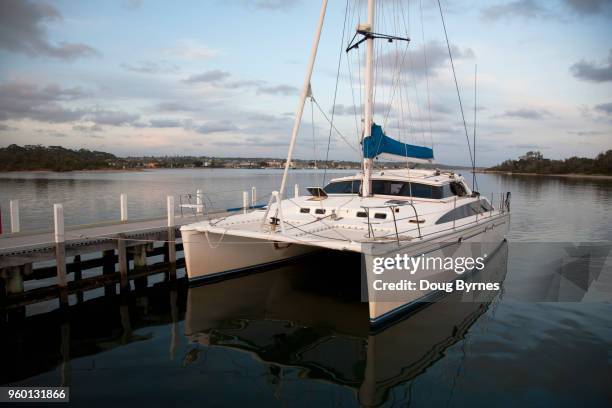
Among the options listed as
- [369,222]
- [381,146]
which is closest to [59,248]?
[369,222]

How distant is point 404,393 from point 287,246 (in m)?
5.78

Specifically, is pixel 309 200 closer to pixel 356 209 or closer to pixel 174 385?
pixel 356 209

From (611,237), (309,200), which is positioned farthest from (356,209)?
(611,237)

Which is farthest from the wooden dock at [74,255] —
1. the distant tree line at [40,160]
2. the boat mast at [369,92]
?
the distant tree line at [40,160]

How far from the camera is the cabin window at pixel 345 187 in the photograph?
11.4m

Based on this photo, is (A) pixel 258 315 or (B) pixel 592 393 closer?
(B) pixel 592 393

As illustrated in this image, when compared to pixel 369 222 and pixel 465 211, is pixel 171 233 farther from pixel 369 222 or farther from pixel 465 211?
pixel 465 211

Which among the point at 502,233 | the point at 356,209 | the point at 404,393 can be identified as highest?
the point at 356,209

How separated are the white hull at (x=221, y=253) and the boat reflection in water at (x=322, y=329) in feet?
1.16

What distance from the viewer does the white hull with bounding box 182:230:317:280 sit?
900 cm

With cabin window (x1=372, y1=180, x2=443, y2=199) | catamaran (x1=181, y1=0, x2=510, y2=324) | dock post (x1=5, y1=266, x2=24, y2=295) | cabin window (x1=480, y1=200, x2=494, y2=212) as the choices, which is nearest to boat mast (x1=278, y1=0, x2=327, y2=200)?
catamaran (x1=181, y1=0, x2=510, y2=324)

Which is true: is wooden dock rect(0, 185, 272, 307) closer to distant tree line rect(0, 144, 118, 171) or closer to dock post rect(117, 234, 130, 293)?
dock post rect(117, 234, 130, 293)

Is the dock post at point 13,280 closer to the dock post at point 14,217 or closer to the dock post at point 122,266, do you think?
the dock post at point 122,266

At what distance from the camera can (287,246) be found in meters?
10.9
